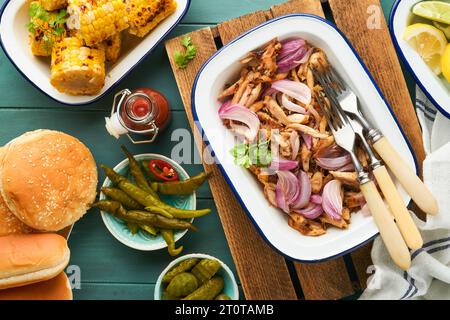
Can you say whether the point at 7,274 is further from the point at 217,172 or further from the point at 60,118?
the point at 217,172

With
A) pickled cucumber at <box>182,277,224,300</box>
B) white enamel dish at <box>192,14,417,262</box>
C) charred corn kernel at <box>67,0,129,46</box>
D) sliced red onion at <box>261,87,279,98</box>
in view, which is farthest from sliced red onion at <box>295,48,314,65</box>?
pickled cucumber at <box>182,277,224,300</box>

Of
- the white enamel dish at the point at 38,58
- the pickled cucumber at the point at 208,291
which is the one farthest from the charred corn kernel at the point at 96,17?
the pickled cucumber at the point at 208,291

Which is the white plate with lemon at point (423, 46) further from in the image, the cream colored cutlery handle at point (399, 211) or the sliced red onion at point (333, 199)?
the sliced red onion at point (333, 199)

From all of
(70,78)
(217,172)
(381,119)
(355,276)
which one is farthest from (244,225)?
(70,78)

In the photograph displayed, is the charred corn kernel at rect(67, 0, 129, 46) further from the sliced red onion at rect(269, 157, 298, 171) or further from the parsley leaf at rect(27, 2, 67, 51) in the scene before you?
the sliced red onion at rect(269, 157, 298, 171)

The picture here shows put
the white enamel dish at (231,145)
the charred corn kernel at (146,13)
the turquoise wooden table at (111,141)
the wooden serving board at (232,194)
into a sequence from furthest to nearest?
1. the turquoise wooden table at (111,141)
2. the wooden serving board at (232,194)
3. the charred corn kernel at (146,13)
4. the white enamel dish at (231,145)
